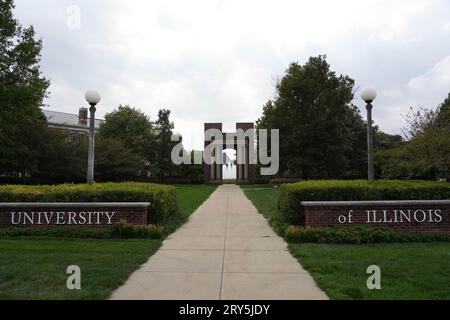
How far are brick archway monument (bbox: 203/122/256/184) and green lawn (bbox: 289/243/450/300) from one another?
40397mm

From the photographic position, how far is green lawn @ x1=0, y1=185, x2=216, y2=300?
16.4 ft

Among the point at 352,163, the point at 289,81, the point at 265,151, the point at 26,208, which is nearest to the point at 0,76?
the point at 26,208

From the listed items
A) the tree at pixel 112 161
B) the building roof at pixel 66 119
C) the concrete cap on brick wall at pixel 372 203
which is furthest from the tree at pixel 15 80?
the building roof at pixel 66 119

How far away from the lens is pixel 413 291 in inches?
198

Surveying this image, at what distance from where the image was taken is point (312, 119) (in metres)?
35.3

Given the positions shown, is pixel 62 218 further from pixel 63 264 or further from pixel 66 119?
pixel 66 119

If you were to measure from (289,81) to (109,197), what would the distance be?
94.9 feet

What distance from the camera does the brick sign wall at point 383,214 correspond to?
30.3 feet

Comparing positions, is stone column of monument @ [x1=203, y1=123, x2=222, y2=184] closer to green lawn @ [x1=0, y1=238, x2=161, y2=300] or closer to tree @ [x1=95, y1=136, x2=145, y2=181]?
tree @ [x1=95, y1=136, x2=145, y2=181]

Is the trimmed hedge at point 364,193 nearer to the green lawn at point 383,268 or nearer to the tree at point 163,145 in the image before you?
the green lawn at point 383,268

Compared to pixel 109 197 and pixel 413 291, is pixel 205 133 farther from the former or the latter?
pixel 413 291

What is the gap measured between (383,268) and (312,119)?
98.8ft

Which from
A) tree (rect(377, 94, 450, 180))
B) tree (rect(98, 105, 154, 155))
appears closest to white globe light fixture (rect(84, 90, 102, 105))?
tree (rect(377, 94, 450, 180))
